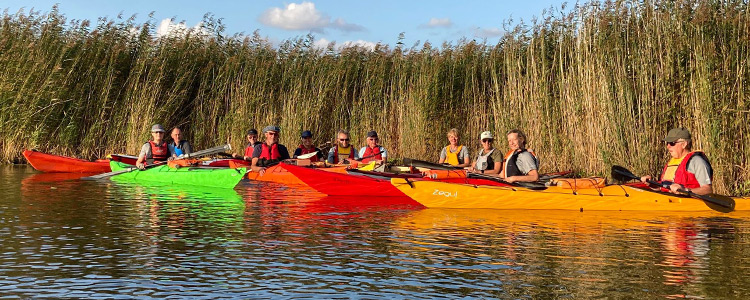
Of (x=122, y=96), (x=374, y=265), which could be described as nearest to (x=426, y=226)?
(x=374, y=265)

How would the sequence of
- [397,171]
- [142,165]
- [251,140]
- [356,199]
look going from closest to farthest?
1. [356,199]
2. [397,171]
3. [142,165]
4. [251,140]

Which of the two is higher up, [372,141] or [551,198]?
[372,141]

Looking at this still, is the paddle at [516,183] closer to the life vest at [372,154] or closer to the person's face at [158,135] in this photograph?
the life vest at [372,154]

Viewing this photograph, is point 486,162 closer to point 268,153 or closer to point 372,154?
point 372,154

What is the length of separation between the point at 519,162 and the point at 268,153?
4.42m

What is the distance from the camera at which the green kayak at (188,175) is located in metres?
12.2

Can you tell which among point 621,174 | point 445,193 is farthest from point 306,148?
point 621,174

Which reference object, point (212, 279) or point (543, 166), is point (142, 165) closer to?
point (543, 166)

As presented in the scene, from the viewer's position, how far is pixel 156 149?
528 inches

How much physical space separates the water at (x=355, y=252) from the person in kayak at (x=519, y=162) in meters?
0.58

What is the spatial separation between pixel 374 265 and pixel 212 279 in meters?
1.11

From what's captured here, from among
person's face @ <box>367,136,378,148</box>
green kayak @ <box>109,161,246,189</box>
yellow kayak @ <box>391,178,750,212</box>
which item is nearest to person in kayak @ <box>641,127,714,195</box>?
yellow kayak @ <box>391,178,750,212</box>

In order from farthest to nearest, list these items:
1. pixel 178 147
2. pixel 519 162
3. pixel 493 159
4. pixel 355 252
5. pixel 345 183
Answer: pixel 178 147, pixel 493 159, pixel 345 183, pixel 519 162, pixel 355 252

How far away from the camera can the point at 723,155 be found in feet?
32.1
